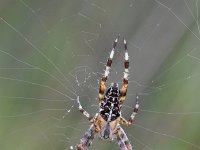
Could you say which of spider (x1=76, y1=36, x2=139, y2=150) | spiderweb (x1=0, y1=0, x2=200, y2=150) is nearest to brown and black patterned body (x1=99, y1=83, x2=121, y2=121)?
spider (x1=76, y1=36, x2=139, y2=150)

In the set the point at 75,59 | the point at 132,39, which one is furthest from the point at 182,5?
the point at 75,59

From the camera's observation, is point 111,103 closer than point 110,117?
Yes

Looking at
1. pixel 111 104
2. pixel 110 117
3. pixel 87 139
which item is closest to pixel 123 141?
pixel 87 139

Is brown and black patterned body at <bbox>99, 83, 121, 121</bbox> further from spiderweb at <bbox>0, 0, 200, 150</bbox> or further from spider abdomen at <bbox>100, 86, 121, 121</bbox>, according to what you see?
spiderweb at <bbox>0, 0, 200, 150</bbox>

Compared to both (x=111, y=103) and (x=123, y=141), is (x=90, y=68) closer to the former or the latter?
(x=123, y=141)

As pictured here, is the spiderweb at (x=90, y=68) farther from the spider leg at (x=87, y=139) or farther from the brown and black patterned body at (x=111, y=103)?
the brown and black patterned body at (x=111, y=103)
